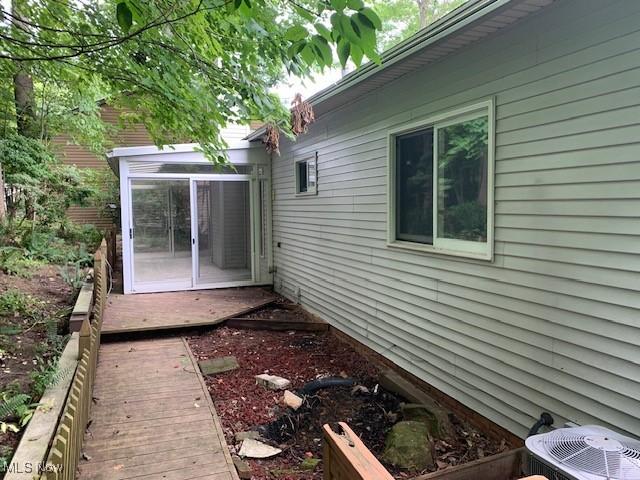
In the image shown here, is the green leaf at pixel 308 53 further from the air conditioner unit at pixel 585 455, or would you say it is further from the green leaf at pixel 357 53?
the air conditioner unit at pixel 585 455

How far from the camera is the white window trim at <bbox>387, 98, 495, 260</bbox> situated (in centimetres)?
338

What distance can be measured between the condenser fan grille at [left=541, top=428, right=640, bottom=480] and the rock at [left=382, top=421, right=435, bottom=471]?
1.11m

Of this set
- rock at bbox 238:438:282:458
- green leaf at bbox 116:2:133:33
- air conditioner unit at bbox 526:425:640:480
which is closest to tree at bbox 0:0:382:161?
green leaf at bbox 116:2:133:33

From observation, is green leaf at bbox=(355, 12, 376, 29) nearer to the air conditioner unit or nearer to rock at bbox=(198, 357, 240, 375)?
the air conditioner unit

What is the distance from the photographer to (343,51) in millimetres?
1797

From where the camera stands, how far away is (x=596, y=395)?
2.62 meters

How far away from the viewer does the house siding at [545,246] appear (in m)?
2.47

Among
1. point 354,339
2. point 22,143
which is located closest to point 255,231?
point 354,339

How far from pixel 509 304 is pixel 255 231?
6.77 metres

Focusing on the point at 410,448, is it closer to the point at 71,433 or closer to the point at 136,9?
the point at 71,433

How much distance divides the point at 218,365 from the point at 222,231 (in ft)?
14.4

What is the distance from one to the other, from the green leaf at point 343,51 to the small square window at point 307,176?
5088 millimetres

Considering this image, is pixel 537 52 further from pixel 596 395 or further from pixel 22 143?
pixel 22 143

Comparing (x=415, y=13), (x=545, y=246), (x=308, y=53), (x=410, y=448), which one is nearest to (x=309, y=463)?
(x=410, y=448)
